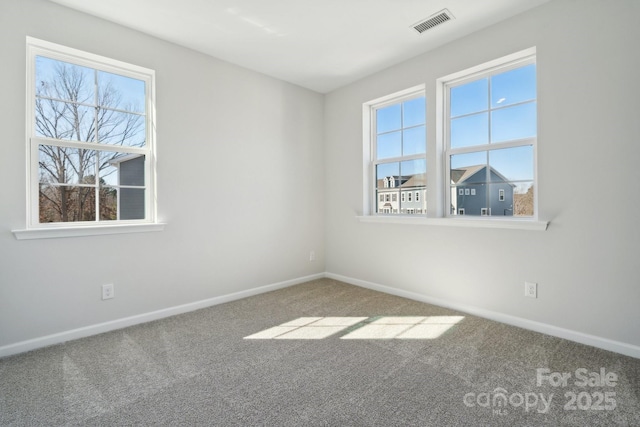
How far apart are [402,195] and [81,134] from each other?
3210mm

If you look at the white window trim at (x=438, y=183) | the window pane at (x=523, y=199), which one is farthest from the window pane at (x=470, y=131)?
the window pane at (x=523, y=199)

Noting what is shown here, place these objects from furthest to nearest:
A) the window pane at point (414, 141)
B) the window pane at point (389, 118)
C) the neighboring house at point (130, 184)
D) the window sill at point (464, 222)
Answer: the window pane at point (389, 118)
the window pane at point (414, 141)
the neighboring house at point (130, 184)
the window sill at point (464, 222)

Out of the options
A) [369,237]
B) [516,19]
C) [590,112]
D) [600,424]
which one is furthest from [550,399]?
[516,19]

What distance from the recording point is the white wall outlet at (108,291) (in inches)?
103

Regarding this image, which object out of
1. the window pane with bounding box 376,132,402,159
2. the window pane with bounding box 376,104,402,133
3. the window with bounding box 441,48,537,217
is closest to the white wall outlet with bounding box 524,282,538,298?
the window with bounding box 441,48,537,217

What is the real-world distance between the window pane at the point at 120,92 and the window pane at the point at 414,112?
9.08 feet

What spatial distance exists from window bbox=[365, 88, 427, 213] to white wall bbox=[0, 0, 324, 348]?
2.73 ft

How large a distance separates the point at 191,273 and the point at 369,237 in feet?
6.86

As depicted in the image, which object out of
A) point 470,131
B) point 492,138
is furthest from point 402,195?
point 492,138

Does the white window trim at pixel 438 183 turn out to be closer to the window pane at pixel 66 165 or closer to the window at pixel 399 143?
the window at pixel 399 143

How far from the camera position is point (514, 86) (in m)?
2.78

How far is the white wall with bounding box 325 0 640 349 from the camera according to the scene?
215 centimetres

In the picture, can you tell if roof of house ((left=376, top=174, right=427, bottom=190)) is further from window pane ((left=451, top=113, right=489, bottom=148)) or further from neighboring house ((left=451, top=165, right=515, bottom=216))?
A: window pane ((left=451, top=113, right=489, bottom=148))

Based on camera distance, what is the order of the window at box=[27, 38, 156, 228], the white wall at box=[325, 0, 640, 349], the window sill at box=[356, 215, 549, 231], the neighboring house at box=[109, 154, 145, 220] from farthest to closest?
A: the neighboring house at box=[109, 154, 145, 220] → the window sill at box=[356, 215, 549, 231] → the window at box=[27, 38, 156, 228] → the white wall at box=[325, 0, 640, 349]
